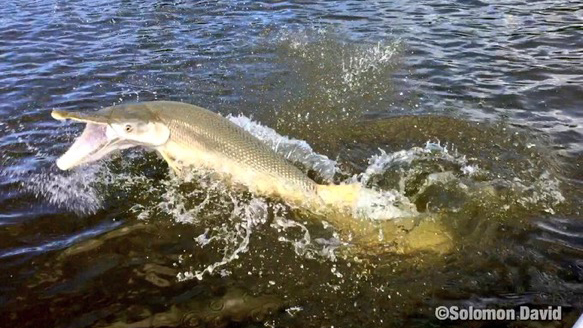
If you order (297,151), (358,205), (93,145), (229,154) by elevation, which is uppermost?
(93,145)

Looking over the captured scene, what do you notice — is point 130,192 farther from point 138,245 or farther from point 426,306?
point 426,306

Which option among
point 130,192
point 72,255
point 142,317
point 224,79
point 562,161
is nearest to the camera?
point 142,317

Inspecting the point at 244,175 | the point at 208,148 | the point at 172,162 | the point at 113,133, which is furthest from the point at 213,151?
the point at 113,133

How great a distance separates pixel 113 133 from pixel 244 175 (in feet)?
4.03

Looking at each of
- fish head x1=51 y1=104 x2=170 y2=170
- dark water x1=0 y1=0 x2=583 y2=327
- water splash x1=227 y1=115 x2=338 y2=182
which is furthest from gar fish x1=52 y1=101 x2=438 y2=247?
water splash x1=227 y1=115 x2=338 y2=182

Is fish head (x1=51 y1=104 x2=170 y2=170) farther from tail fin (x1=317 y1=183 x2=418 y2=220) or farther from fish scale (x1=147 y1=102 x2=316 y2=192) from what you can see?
tail fin (x1=317 y1=183 x2=418 y2=220)

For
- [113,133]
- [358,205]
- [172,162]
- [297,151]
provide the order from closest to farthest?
[113,133] < [358,205] < [172,162] < [297,151]

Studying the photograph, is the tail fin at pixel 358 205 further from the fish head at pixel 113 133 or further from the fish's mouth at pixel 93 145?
the fish's mouth at pixel 93 145

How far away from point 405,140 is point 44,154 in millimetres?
4280

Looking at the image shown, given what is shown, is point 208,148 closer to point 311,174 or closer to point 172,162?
point 172,162

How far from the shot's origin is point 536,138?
20.1 feet

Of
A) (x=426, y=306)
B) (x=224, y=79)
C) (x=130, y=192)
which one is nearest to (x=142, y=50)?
(x=224, y=79)

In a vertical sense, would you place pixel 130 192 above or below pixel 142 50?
below

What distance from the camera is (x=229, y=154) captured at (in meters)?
4.80
